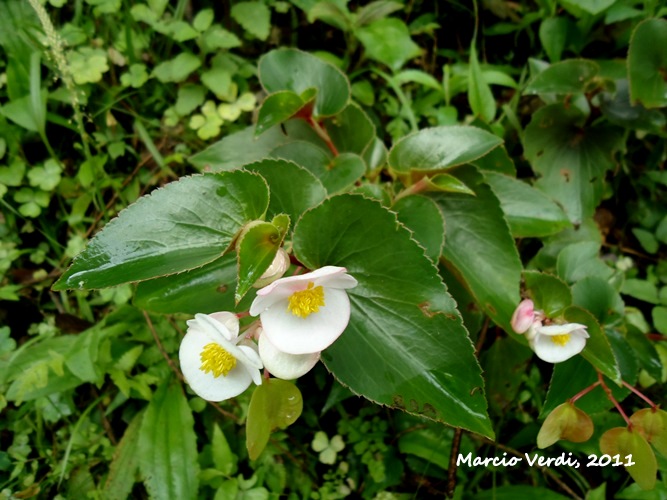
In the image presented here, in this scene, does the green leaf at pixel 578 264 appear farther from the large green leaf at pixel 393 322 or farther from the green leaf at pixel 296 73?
the green leaf at pixel 296 73

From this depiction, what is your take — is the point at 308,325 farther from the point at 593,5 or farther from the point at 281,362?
the point at 593,5

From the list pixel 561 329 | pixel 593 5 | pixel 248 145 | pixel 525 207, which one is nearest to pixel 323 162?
pixel 248 145

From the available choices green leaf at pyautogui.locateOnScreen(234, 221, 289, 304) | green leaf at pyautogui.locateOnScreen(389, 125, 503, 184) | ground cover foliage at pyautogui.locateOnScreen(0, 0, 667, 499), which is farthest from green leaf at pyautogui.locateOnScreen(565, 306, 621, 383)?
green leaf at pyautogui.locateOnScreen(234, 221, 289, 304)

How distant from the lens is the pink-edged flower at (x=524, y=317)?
0.90m

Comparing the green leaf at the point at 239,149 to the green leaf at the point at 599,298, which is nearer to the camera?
the green leaf at the point at 599,298

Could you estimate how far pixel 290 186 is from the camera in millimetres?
881

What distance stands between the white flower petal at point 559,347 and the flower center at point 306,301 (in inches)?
17.0

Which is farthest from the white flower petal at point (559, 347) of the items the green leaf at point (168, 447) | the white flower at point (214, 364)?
the green leaf at point (168, 447)

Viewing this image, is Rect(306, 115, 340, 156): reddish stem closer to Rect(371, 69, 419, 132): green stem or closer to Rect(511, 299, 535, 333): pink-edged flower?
Rect(371, 69, 419, 132): green stem

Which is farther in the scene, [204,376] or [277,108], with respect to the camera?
[277,108]

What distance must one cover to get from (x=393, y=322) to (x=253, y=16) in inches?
42.3

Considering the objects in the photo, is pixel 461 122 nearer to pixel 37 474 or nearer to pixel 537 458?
pixel 537 458

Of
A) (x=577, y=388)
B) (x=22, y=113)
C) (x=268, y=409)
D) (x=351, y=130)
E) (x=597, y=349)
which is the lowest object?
(x=577, y=388)

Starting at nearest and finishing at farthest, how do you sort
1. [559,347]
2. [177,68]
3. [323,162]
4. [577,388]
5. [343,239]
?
[343,239] < [559,347] < [577,388] < [323,162] < [177,68]
